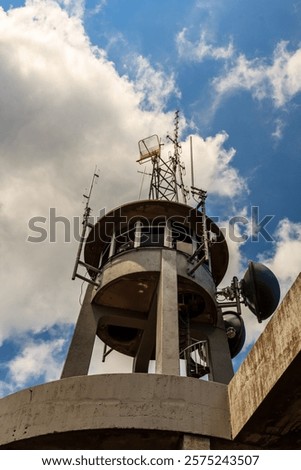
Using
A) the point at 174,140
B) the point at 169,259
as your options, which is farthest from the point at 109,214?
the point at 174,140

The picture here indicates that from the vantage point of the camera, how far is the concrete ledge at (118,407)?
8328 millimetres

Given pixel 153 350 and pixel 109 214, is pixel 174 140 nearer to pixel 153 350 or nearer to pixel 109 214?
pixel 109 214

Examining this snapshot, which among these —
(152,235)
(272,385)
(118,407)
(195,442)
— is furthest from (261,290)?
(272,385)

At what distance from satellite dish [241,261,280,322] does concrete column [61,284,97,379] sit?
5.57 m

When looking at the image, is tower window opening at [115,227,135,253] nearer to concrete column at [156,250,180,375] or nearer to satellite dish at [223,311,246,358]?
concrete column at [156,250,180,375]

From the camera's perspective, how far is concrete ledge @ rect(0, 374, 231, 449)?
27.3 ft

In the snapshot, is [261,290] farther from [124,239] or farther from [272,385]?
[272,385]

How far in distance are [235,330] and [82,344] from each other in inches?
254

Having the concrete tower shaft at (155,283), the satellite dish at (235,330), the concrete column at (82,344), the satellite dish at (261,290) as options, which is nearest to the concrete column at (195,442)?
the concrete tower shaft at (155,283)

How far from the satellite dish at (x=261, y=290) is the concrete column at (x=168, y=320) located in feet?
9.38

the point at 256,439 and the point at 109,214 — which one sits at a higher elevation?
the point at 109,214

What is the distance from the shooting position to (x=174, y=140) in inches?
956

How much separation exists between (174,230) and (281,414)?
9925 millimetres

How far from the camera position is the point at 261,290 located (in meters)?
14.5
